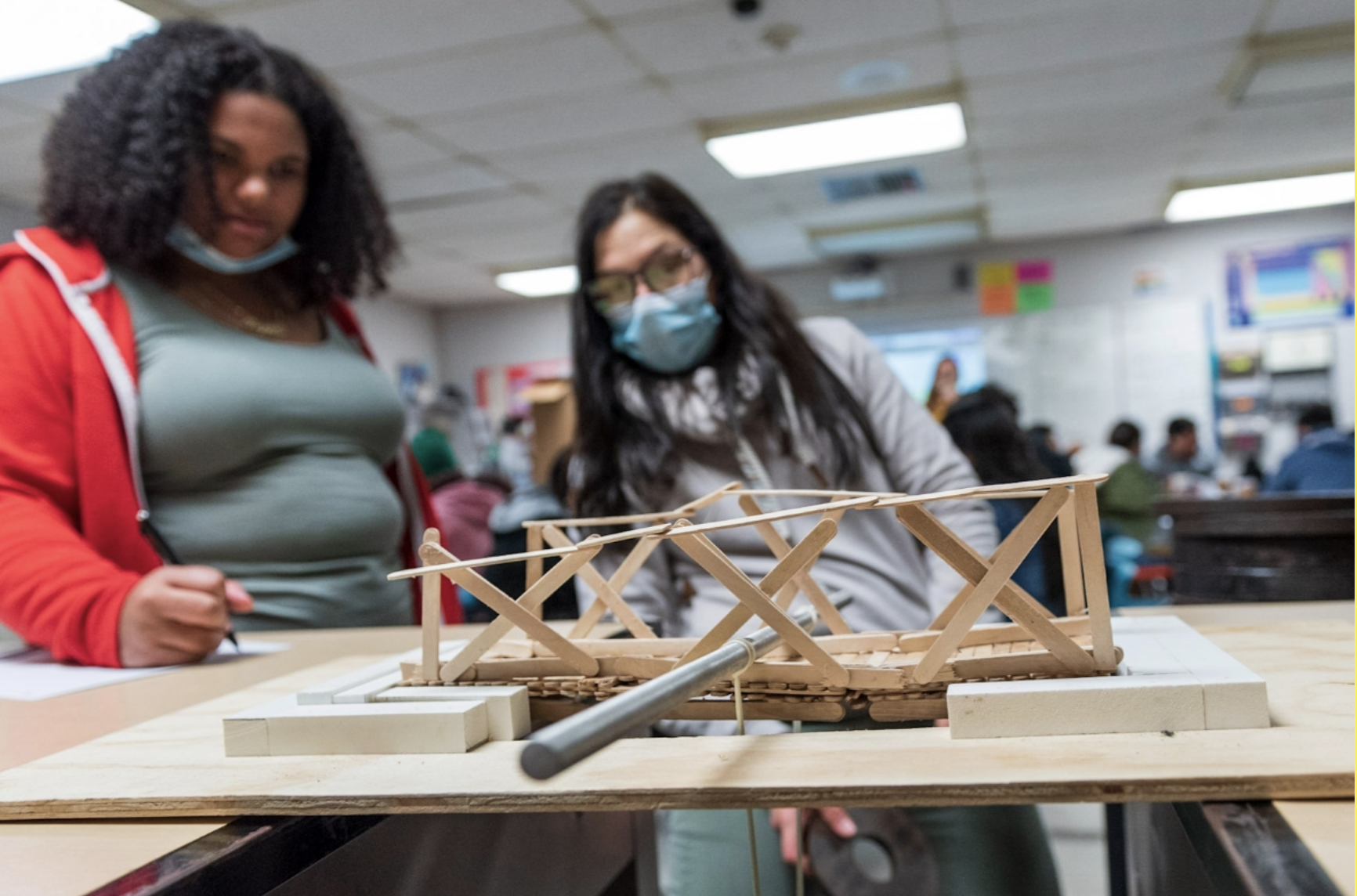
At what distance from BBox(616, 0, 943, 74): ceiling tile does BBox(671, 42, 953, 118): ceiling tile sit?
10 centimetres

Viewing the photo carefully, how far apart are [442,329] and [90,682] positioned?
7.86 m

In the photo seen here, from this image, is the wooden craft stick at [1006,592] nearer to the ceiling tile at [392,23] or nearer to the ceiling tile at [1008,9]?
the ceiling tile at [392,23]

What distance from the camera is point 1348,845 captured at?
418 millimetres

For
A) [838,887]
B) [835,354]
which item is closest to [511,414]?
[835,354]

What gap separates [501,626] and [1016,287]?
7189mm

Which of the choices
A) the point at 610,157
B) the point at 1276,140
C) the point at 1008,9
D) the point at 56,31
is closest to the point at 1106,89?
the point at 1008,9

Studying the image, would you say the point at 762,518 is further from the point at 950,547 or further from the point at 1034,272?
the point at 1034,272

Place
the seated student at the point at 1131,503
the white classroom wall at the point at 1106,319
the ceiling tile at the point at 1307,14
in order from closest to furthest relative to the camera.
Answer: the ceiling tile at the point at 1307,14 < the seated student at the point at 1131,503 < the white classroom wall at the point at 1106,319

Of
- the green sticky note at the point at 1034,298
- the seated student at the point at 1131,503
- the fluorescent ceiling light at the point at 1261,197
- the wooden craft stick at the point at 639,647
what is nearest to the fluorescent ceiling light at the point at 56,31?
the wooden craft stick at the point at 639,647

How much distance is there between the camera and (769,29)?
10.9ft

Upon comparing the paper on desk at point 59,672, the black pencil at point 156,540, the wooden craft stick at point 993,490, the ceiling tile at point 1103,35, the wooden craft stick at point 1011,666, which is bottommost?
the paper on desk at point 59,672

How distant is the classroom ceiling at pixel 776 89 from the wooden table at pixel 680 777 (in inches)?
61.9

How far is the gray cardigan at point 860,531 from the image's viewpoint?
1196 mm

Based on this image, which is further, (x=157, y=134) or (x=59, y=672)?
(x=157, y=134)
